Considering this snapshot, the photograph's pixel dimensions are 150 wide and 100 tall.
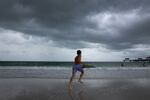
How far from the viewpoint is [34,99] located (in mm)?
9422

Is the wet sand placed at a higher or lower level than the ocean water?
lower

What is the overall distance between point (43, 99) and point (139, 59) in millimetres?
104912

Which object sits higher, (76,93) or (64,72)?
(64,72)

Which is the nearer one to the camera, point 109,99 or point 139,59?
point 109,99

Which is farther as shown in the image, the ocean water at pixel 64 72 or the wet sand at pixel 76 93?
the ocean water at pixel 64 72

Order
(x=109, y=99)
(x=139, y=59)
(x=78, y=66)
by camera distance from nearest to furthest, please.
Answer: (x=109, y=99), (x=78, y=66), (x=139, y=59)

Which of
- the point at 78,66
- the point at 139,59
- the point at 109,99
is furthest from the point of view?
the point at 139,59

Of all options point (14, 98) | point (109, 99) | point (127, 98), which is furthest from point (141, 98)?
point (14, 98)

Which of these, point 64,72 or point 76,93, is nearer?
point 76,93

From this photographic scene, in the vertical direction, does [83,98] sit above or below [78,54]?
below

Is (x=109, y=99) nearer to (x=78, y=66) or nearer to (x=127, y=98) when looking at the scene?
(x=127, y=98)

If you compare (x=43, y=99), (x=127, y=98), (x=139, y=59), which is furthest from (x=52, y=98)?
(x=139, y=59)

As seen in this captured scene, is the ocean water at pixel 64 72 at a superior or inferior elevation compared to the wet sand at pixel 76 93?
superior

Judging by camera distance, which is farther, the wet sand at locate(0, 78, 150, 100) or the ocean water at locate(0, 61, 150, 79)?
the ocean water at locate(0, 61, 150, 79)
